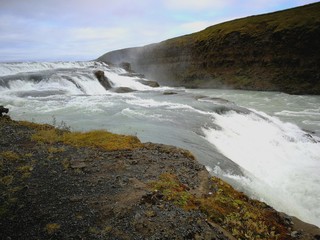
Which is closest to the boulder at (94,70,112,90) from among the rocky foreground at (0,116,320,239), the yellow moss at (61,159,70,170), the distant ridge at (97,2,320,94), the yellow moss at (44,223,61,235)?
the distant ridge at (97,2,320,94)

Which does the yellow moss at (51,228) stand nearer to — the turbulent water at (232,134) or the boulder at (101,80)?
the turbulent water at (232,134)

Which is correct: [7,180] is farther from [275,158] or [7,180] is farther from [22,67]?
[22,67]

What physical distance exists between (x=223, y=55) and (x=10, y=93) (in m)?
34.2

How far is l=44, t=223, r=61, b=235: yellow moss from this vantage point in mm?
4711

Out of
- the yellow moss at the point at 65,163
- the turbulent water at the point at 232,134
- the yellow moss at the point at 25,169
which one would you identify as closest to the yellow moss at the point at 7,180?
the yellow moss at the point at 25,169

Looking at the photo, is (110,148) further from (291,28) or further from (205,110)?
(291,28)

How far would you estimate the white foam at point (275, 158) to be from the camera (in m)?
8.57

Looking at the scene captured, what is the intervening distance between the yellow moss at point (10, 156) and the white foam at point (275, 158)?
6.67m

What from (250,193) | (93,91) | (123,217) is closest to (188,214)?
(123,217)

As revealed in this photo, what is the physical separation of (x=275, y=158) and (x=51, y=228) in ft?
33.7

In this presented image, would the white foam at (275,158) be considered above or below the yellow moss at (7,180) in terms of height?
below

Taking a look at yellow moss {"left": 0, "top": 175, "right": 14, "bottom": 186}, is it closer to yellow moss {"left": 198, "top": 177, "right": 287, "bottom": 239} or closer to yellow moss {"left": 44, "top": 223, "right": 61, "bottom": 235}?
yellow moss {"left": 44, "top": 223, "right": 61, "bottom": 235}

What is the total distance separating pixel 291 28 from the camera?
40062mm

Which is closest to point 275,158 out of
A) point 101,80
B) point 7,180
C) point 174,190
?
point 174,190
